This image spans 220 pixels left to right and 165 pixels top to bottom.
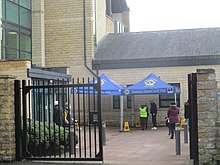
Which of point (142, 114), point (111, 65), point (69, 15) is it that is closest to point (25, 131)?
point (142, 114)

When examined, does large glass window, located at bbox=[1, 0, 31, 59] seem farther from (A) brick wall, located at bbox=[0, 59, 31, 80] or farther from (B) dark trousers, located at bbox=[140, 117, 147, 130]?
(B) dark trousers, located at bbox=[140, 117, 147, 130]

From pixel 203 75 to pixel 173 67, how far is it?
15.5 meters

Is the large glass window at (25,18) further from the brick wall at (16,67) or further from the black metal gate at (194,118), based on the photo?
the black metal gate at (194,118)

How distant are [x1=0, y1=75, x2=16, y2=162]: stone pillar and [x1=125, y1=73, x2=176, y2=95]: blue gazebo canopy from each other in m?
11.5

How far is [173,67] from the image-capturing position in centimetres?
2577

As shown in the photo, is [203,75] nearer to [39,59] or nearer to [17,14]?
Result: [17,14]

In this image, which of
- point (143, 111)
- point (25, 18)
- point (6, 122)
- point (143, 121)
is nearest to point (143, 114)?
point (143, 111)

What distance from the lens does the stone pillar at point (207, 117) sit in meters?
10.3

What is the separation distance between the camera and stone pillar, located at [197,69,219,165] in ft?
33.7

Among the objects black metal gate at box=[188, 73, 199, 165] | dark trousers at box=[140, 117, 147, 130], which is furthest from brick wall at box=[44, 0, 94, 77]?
black metal gate at box=[188, 73, 199, 165]

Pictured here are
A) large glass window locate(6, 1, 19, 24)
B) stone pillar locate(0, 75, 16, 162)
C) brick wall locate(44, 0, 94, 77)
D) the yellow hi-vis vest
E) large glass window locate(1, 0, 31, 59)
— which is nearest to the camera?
stone pillar locate(0, 75, 16, 162)

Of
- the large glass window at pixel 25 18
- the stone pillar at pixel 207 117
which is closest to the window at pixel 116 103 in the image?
the large glass window at pixel 25 18

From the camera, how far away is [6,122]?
453 inches

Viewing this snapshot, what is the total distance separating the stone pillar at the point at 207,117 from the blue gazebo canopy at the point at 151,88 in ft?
38.6
